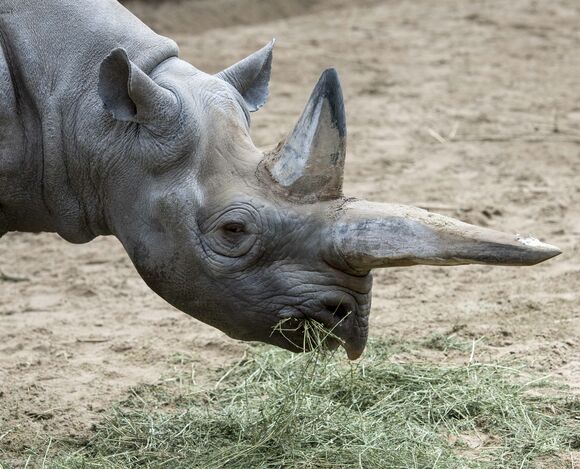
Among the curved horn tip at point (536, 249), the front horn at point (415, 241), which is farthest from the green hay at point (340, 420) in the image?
the curved horn tip at point (536, 249)

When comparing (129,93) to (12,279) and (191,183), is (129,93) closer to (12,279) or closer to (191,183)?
(191,183)

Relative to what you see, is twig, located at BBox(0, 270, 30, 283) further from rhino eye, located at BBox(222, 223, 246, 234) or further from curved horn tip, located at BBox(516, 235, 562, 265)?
curved horn tip, located at BBox(516, 235, 562, 265)

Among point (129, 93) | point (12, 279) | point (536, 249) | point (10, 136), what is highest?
point (129, 93)

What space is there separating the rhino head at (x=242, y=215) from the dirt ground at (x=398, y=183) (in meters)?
1.17

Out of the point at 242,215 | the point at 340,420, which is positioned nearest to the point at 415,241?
the point at 242,215

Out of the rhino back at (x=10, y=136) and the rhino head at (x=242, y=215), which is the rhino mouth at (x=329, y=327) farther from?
the rhino back at (x=10, y=136)

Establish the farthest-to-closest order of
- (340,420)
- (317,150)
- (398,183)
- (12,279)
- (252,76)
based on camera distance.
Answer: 1. (398,183)
2. (12,279)
3. (252,76)
4. (340,420)
5. (317,150)

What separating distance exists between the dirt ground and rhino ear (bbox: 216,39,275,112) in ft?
4.85

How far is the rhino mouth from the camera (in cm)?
462

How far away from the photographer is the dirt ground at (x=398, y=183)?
625 cm

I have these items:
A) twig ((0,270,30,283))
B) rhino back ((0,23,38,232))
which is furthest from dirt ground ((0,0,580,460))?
rhino back ((0,23,38,232))

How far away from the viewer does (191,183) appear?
189 inches

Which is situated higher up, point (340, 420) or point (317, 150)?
point (317, 150)

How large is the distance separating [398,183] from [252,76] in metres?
3.49
